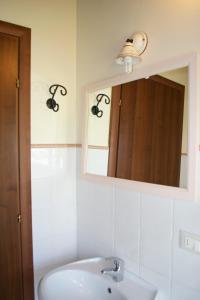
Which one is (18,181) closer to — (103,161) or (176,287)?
(103,161)

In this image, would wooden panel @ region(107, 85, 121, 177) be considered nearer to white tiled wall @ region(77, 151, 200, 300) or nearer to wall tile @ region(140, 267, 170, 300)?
white tiled wall @ region(77, 151, 200, 300)

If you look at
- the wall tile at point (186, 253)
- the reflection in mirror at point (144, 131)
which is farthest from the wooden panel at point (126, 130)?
the wall tile at point (186, 253)

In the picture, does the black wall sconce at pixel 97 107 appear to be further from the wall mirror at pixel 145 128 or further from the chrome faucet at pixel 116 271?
the chrome faucet at pixel 116 271

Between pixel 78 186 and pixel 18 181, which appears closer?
pixel 18 181

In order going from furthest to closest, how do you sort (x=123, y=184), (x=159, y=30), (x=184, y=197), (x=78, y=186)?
(x=78, y=186) → (x=123, y=184) → (x=159, y=30) → (x=184, y=197)

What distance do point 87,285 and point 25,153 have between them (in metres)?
0.87

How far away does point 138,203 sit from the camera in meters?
1.29

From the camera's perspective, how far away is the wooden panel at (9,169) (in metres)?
1.49

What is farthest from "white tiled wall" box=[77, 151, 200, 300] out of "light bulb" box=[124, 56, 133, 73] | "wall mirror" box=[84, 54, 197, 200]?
"light bulb" box=[124, 56, 133, 73]

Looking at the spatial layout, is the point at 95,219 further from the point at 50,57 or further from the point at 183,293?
the point at 50,57

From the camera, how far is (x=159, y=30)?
1176 mm

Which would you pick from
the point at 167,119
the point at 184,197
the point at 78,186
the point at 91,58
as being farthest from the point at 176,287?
the point at 91,58

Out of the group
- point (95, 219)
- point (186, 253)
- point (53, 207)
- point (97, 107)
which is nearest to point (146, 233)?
point (186, 253)

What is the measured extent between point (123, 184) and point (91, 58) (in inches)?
34.9
